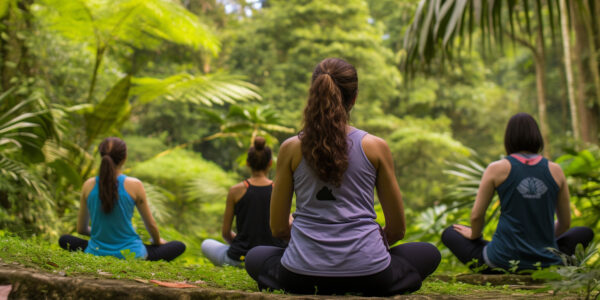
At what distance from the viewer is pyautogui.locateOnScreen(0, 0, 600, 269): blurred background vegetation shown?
4.46 meters

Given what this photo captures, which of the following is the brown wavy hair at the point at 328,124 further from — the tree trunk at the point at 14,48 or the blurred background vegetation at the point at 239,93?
the tree trunk at the point at 14,48

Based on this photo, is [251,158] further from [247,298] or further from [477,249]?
[247,298]

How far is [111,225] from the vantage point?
3.37 meters

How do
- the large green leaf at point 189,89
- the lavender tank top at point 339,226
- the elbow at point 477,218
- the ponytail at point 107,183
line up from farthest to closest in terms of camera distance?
the large green leaf at point 189,89 < the ponytail at point 107,183 < the elbow at point 477,218 < the lavender tank top at point 339,226

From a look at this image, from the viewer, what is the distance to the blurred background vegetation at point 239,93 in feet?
14.6

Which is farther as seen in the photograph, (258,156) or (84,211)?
(258,156)

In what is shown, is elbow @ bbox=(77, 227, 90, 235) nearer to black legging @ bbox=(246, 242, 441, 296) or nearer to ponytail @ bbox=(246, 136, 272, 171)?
ponytail @ bbox=(246, 136, 272, 171)

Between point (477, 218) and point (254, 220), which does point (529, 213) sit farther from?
point (254, 220)

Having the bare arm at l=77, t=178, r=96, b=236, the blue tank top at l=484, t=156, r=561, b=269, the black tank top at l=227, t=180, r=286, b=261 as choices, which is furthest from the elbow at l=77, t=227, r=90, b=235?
the blue tank top at l=484, t=156, r=561, b=269

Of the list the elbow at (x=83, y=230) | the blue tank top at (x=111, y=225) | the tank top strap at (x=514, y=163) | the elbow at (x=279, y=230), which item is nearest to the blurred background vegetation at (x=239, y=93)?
the tank top strap at (x=514, y=163)

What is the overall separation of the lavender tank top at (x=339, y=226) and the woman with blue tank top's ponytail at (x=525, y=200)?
1.32 m

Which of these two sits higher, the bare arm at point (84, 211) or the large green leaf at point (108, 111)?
the large green leaf at point (108, 111)

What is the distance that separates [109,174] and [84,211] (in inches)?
17.0

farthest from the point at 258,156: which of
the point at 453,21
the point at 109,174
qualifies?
the point at 453,21
